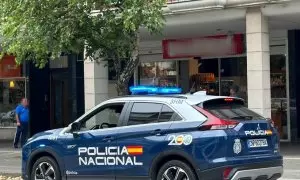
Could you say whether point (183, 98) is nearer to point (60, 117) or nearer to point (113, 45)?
point (113, 45)

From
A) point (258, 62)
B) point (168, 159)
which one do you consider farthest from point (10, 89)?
A: point (168, 159)

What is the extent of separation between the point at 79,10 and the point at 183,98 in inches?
132

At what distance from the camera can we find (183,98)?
9.55 metres

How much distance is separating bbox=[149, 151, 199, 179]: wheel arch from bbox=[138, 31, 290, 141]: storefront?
10074mm

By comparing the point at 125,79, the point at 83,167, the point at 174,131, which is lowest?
the point at 83,167

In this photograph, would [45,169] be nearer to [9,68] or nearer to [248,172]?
[248,172]

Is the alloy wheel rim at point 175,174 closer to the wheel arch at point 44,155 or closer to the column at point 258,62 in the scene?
the wheel arch at point 44,155

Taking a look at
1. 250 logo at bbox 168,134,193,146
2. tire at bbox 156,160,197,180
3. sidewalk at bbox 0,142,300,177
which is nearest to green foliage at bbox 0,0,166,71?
250 logo at bbox 168,134,193,146

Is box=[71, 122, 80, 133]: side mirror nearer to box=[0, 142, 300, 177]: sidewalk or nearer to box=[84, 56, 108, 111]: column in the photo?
box=[0, 142, 300, 177]: sidewalk

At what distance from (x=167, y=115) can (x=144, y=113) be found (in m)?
0.49

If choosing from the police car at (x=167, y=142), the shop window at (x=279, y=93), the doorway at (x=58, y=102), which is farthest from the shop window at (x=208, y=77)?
the police car at (x=167, y=142)

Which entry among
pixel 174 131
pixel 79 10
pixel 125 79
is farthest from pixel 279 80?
pixel 174 131

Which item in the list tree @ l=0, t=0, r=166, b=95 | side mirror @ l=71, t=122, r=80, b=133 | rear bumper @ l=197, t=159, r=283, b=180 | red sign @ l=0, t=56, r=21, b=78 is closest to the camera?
rear bumper @ l=197, t=159, r=283, b=180

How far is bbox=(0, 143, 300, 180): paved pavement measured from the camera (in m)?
12.4
